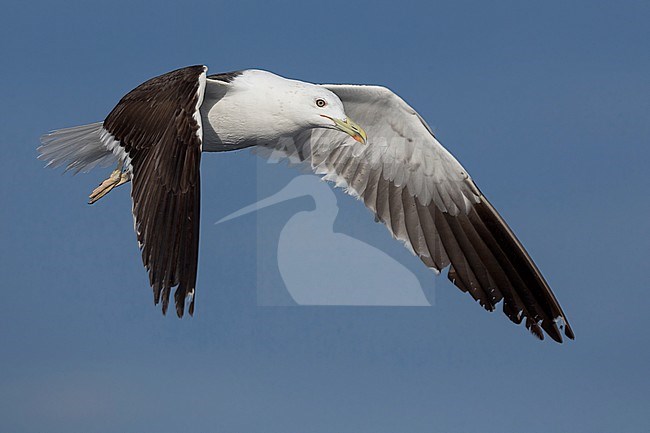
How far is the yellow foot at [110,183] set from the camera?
39.1 ft

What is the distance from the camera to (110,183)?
11922 mm

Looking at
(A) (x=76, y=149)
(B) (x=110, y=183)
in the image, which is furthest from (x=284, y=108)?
(A) (x=76, y=149)

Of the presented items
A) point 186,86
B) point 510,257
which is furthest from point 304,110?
point 510,257

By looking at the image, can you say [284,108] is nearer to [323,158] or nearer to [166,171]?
[166,171]

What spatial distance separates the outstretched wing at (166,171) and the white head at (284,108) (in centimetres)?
67

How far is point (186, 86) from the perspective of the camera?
10.6 m

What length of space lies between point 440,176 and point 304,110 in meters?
2.38

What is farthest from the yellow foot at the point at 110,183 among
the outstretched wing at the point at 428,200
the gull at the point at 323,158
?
the outstretched wing at the point at 428,200

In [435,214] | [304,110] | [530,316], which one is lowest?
[530,316]

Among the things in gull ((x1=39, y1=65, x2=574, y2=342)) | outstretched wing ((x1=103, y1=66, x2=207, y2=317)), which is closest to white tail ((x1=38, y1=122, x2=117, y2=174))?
gull ((x1=39, y1=65, x2=574, y2=342))

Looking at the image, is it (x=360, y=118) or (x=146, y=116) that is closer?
(x=146, y=116)

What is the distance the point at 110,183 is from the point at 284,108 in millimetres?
1902

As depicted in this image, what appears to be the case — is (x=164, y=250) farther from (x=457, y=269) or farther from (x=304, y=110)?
(x=457, y=269)

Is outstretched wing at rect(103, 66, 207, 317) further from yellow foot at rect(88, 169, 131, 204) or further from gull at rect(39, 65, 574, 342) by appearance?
yellow foot at rect(88, 169, 131, 204)
